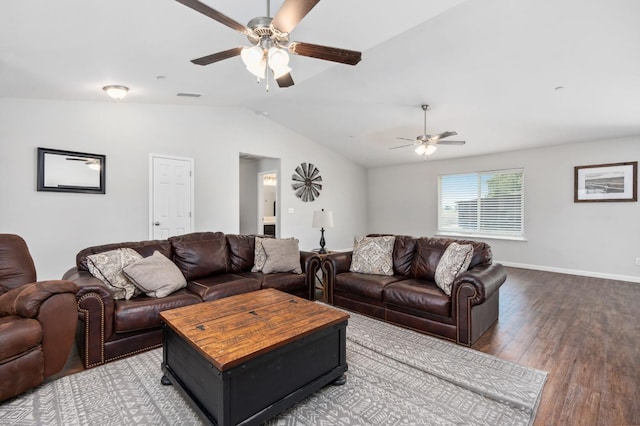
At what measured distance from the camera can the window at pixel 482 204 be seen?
6.20 meters

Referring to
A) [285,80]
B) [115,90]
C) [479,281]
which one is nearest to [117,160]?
[115,90]

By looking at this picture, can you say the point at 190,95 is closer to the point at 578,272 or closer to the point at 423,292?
the point at 423,292

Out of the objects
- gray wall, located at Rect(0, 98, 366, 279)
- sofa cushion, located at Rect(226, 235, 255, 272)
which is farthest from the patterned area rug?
gray wall, located at Rect(0, 98, 366, 279)

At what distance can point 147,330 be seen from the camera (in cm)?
251

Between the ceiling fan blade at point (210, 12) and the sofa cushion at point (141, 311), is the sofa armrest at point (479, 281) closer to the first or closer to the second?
the sofa cushion at point (141, 311)

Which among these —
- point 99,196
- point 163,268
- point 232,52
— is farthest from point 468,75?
point 99,196

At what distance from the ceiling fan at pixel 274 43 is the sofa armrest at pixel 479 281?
2024mm

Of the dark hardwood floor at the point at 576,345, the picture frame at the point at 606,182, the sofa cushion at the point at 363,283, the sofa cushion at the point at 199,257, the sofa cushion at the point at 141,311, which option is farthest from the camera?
the picture frame at the point at 606,182

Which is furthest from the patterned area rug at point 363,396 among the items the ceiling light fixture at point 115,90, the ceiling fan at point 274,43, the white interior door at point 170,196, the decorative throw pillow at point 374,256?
the ceiling light fixture at point 115,90

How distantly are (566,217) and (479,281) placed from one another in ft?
14.5

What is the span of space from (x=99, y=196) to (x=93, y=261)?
6.92ft

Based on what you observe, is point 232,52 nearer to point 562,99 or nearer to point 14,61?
point 14,61

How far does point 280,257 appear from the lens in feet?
12.1

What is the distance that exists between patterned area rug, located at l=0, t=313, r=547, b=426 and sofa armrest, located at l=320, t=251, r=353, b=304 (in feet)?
4.06
